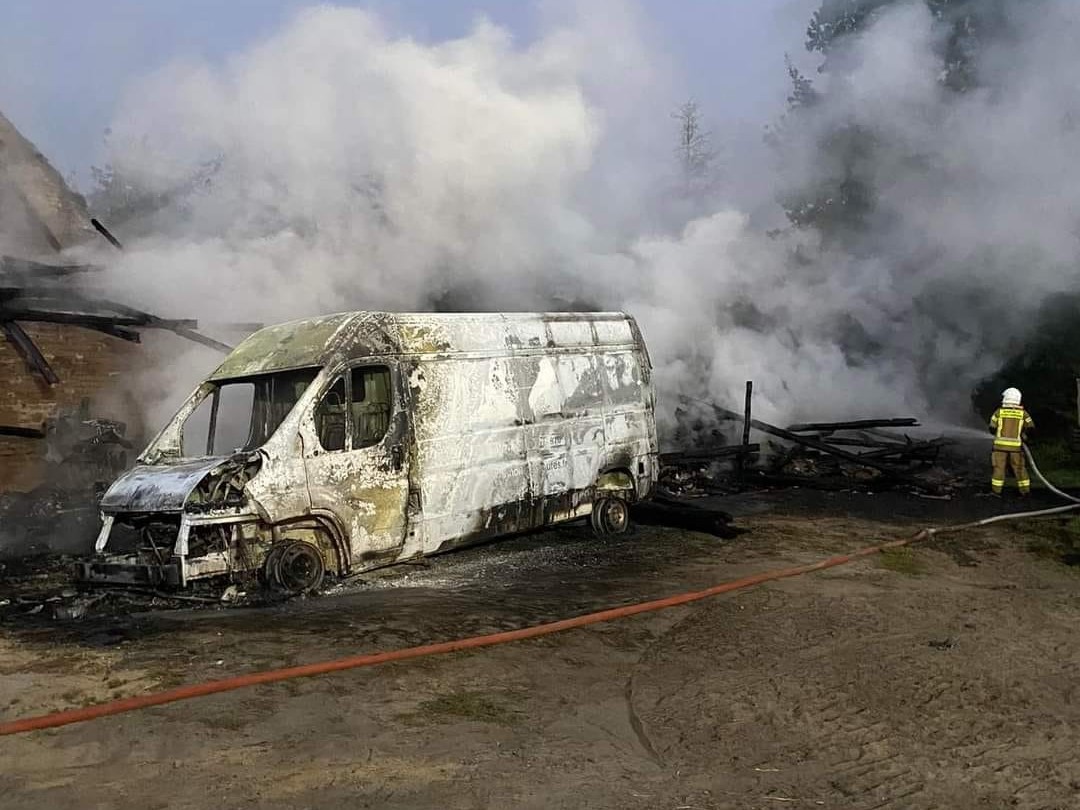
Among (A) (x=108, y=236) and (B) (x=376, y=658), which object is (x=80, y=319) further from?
(B) (x=376, y=658)

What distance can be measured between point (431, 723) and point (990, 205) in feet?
54.8

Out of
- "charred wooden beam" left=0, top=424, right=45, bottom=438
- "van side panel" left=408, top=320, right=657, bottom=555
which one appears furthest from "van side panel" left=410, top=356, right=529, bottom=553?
"charred wooden beam" left=0, top=424, right=45, bottom=438

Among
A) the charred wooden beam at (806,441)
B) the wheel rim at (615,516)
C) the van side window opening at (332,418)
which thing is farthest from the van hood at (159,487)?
the charred wooden beam at (806,441)

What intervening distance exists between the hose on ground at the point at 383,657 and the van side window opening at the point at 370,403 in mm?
2356

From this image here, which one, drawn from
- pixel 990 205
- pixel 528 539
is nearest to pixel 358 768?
pixel 528 539

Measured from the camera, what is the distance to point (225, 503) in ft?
20.4

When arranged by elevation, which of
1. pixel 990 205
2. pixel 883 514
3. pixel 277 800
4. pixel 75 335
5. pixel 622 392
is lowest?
pixel 277 800

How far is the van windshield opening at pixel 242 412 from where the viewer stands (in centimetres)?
739

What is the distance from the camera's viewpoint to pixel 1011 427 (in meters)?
11.3

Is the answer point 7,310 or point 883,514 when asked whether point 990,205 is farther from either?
point 7,310

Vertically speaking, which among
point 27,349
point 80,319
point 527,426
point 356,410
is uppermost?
point 80,319

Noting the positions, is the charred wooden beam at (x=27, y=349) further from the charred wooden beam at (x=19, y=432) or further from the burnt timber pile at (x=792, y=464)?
the burnt timber pile at (x=792, y=464)

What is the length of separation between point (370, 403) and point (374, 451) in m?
0.48

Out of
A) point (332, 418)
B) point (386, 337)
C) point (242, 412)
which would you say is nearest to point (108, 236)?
point (242, 412)
